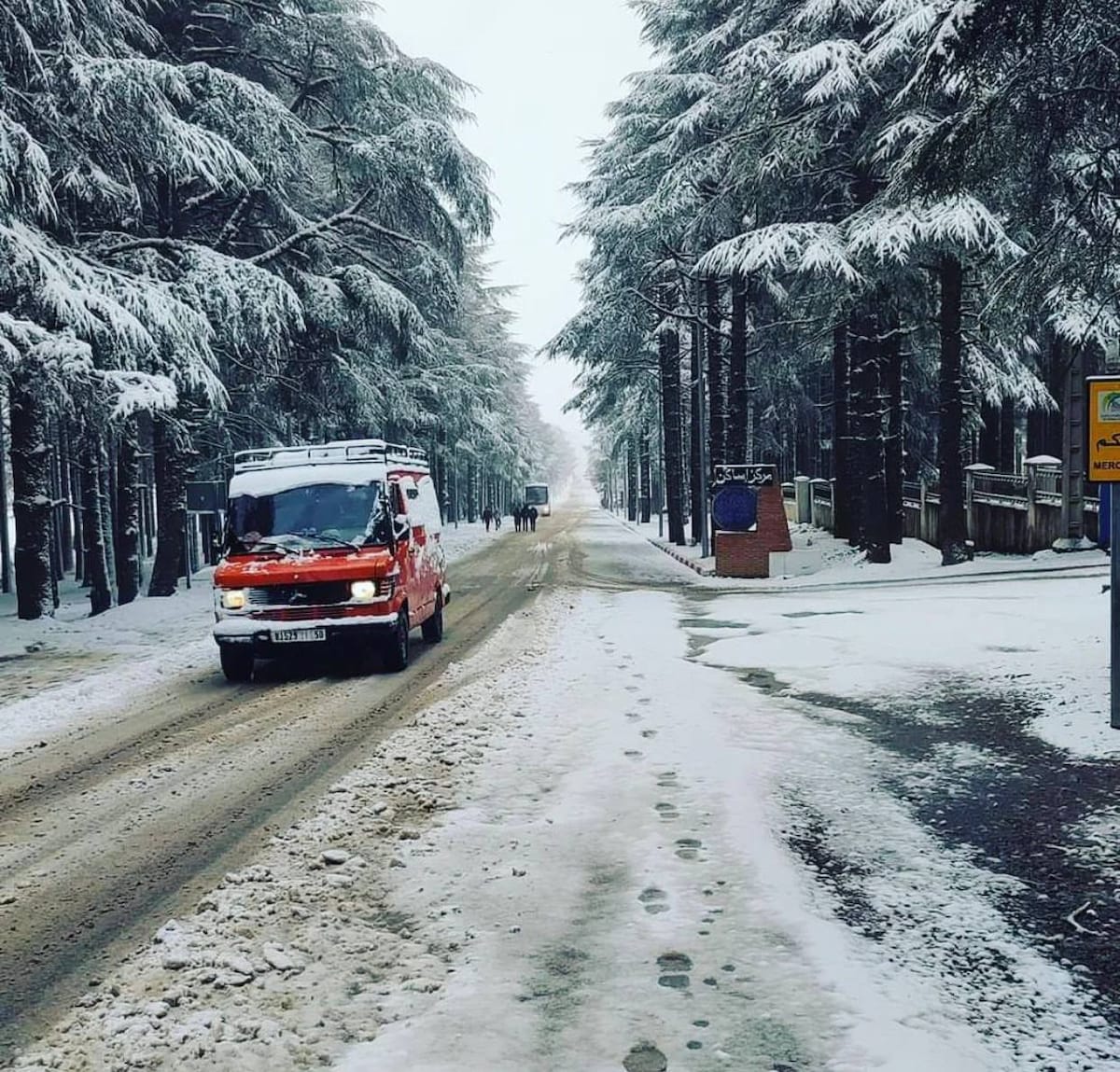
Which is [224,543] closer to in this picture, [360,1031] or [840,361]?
[360,1031]

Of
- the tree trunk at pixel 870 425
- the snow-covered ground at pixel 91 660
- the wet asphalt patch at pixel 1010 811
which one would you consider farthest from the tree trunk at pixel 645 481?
the wet asphalt patch at pixel 1010 811

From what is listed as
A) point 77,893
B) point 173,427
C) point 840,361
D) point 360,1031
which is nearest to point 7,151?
point 173,427

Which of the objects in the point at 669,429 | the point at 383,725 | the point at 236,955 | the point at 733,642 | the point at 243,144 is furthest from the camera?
the point at 669,429

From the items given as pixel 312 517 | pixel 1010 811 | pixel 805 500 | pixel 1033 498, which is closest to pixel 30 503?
pixel 312 517

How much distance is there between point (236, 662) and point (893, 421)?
15872 mm

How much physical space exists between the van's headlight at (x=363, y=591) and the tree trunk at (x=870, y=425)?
38.7 ft

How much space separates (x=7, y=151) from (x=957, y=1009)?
12844 mm

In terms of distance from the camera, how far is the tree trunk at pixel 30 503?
15.0m

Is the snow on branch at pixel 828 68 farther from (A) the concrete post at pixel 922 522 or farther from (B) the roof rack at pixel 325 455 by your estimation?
(A) the concrete post at pixel 922 522

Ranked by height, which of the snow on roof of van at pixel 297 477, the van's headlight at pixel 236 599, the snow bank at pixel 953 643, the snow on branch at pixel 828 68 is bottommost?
the snow bank at pixel 953 643

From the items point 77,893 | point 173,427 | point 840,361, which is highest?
point 840,361

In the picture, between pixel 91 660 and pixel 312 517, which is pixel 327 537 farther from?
pixel 91 660

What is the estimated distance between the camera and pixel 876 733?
7547 mm

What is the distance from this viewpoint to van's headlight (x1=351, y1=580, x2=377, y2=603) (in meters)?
10.6
